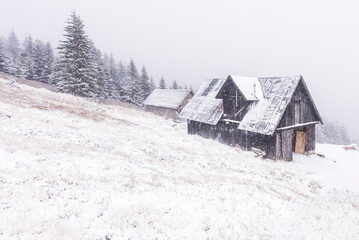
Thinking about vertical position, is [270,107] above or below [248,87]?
below

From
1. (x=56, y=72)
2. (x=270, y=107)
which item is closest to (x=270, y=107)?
(x=270, y=107)

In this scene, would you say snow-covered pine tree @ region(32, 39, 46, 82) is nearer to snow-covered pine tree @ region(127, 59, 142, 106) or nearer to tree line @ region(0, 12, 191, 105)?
tree line @ region(0, 12, 191, 105)

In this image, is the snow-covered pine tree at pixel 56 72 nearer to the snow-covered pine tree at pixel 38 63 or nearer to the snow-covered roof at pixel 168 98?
the snow-covered pine tree at pixel 38 63

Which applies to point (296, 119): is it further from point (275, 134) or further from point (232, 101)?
point (232, 101)

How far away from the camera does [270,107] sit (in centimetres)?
2216

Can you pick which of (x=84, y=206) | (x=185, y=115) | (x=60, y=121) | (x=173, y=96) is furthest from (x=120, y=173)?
(x=173, y=96)

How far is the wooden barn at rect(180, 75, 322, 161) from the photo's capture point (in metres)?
21.4

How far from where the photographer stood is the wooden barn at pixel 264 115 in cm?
2138

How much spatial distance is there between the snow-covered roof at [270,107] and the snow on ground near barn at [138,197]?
648 cm

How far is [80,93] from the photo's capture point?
37844mm

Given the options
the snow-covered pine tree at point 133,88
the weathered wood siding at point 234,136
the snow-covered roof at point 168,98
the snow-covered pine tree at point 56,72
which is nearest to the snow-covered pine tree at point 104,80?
the snow-covered pine tree at point 133,88

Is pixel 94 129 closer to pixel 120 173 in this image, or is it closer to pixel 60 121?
pixel 60 121

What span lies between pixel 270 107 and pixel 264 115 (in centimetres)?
115

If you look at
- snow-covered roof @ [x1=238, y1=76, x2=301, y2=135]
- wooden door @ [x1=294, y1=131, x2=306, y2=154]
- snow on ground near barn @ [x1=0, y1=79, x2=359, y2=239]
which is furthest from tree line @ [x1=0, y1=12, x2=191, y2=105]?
wooden door @ [x1=294, y1=131, x2=306, y2=154]
